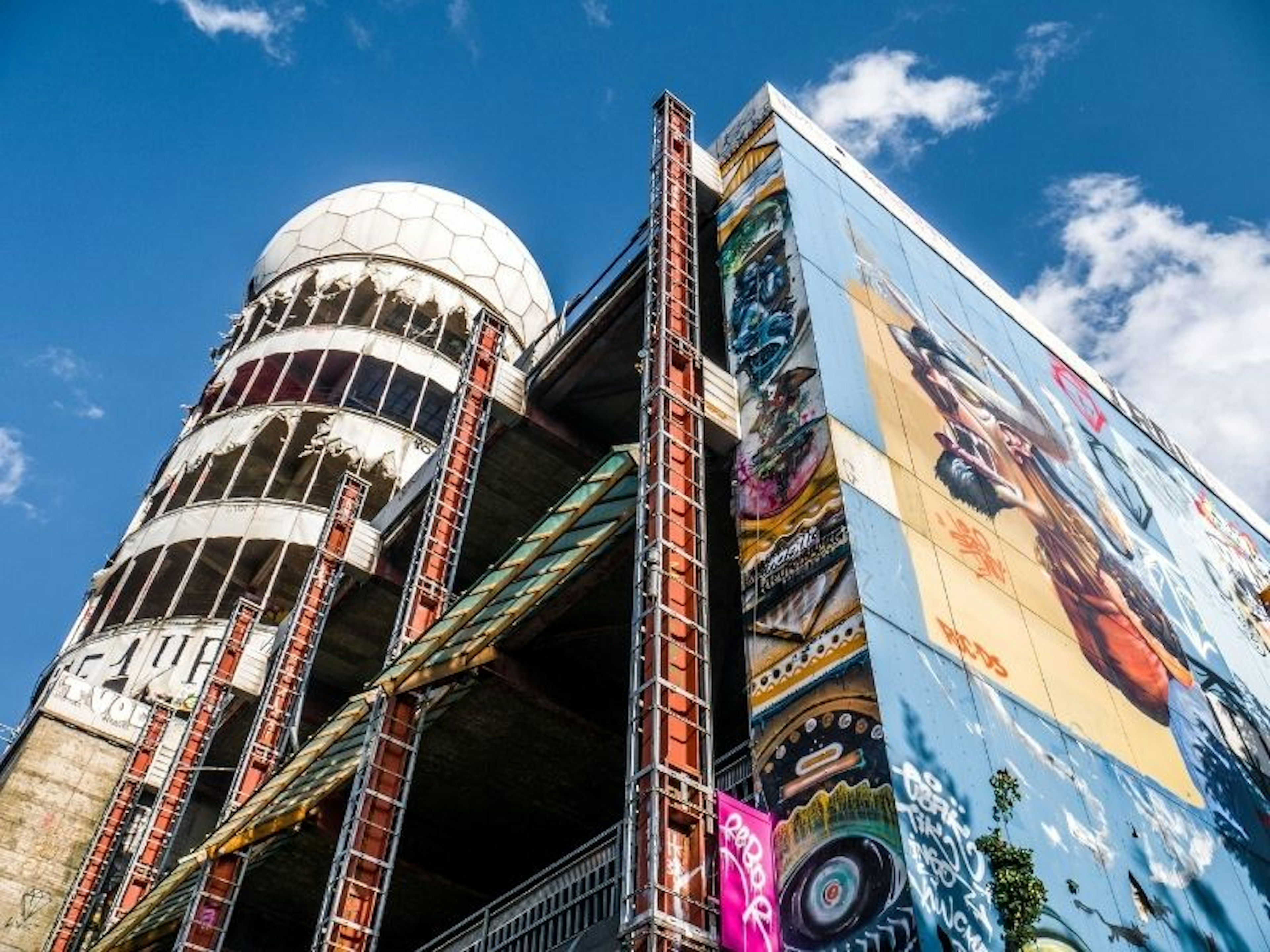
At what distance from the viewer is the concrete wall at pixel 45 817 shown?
30594 millimetres

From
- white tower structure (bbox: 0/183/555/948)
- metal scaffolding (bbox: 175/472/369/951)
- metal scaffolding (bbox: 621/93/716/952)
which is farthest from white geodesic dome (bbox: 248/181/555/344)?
metal scaffolding (bbox: 621/93/716/952)

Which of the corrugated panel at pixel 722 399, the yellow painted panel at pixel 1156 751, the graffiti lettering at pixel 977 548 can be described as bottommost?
the yellow painted panel at pixel 1156 751

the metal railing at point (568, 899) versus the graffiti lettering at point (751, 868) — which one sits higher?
the metal railing at point (568, 899)

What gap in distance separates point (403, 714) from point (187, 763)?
1440 centimetres

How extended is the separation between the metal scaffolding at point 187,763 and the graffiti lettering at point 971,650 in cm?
2397

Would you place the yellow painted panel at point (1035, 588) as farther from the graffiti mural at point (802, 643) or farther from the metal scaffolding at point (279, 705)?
the metal scaffolding at point (279, 705)

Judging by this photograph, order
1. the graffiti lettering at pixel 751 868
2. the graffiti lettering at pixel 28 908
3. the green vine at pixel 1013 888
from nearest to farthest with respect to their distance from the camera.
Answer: the green vine at pixel 1013 888
the graffiti lettering at pixel 751 868
the graffiti lettering at pixel 28 908

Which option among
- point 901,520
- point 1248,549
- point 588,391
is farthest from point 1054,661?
point 1248,549

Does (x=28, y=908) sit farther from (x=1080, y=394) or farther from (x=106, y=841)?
(x=1080, y=394)

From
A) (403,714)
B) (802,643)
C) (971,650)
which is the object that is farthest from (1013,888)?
(403,714)

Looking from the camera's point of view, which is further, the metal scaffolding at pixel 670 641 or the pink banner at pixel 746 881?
the metal scaffolding at pixel 670 641

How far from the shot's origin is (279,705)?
3188cm

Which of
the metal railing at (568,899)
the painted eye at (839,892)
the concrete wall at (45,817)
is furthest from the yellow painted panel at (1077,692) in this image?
the concrete wall at (45,817)

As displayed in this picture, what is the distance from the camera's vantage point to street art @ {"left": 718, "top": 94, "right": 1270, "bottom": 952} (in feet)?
50.6
